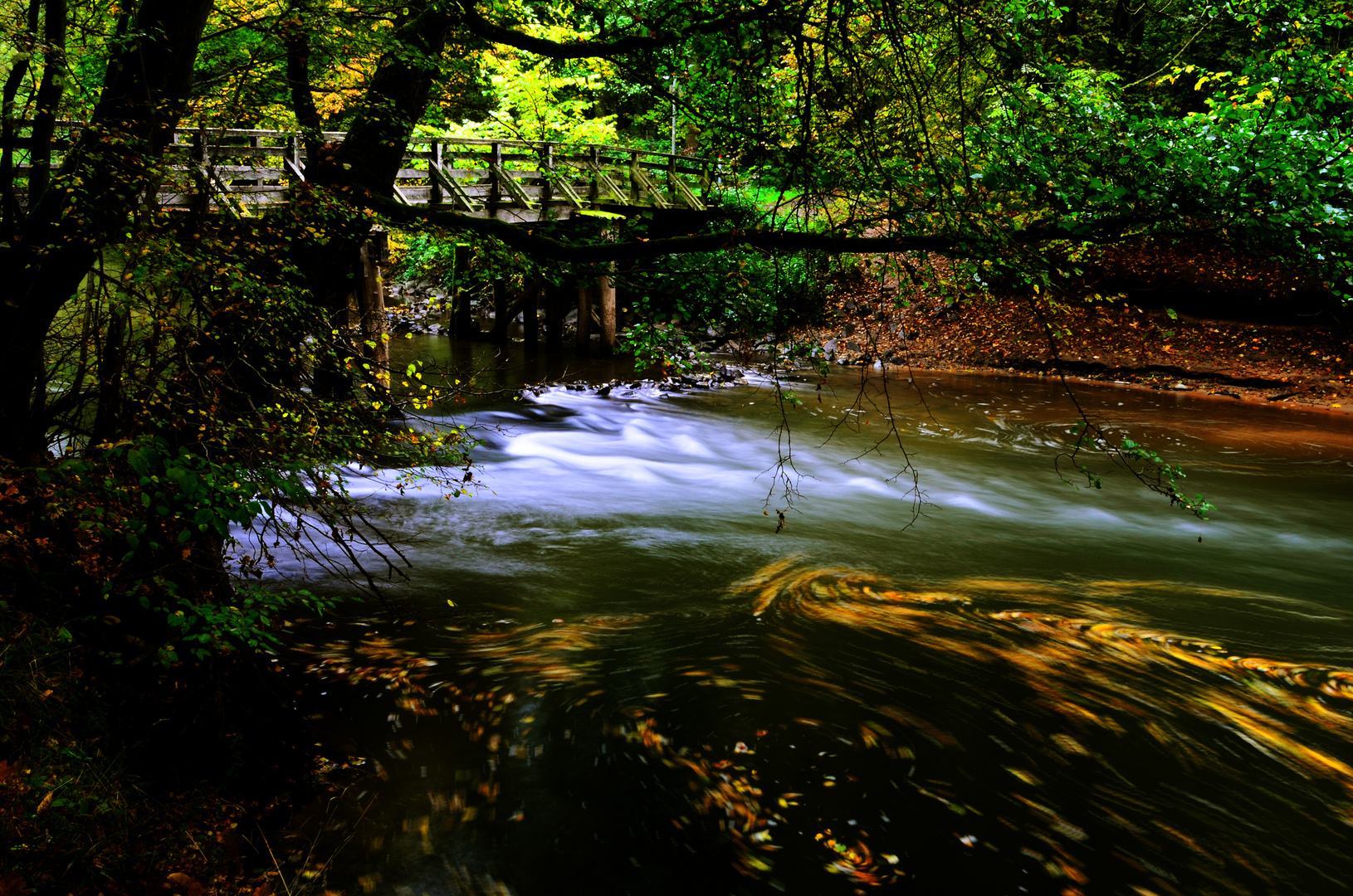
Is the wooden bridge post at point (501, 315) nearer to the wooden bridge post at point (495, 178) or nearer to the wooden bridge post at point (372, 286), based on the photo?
the wooden bridge post at point (495, 178)

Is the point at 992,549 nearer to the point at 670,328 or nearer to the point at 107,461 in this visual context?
the point at 670,328

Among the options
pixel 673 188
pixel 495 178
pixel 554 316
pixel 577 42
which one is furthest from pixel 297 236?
pixel 554 316

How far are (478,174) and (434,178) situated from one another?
7.10 ft

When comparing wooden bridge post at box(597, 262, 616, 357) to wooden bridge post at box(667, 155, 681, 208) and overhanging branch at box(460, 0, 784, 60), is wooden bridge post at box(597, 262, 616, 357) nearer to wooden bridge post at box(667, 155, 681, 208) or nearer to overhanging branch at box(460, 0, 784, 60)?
wooden bridge post at box(667, 155, 681, 208)

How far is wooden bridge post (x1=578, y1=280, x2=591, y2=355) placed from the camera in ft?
63.1

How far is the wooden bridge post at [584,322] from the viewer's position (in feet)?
63.1

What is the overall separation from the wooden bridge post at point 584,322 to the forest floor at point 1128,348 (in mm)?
4833

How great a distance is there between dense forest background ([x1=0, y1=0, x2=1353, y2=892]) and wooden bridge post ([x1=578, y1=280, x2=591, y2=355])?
1301 centimetres

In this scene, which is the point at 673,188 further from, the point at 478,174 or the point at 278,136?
the point at 278,136

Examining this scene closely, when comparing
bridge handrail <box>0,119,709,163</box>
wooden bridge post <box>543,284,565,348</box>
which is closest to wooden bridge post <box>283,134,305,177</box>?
bridge handrail <box>0,119,709,163</box>

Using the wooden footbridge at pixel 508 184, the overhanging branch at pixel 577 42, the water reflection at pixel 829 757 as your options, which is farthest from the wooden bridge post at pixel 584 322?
the water reflection at pixel 829 757

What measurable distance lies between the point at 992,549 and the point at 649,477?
440 centimetres

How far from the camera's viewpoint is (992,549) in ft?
27.8

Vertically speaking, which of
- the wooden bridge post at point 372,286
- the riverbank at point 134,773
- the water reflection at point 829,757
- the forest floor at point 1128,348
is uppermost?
the wooden bridge post at point 372,286
